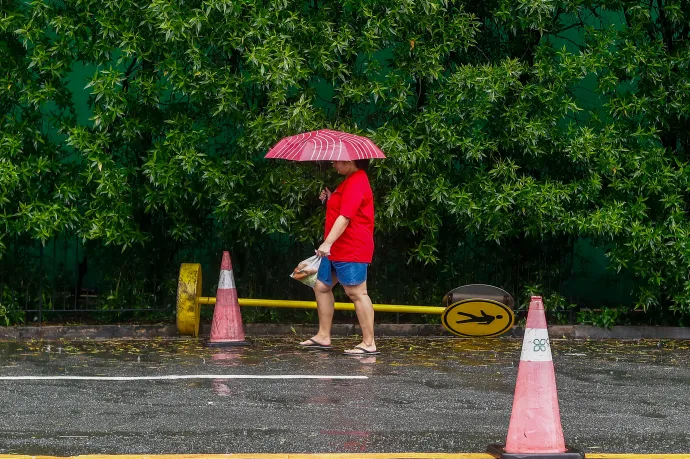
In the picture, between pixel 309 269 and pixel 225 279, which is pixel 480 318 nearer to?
pixel 309 269

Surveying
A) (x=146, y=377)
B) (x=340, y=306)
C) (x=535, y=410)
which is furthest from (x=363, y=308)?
(x=535, y=410)

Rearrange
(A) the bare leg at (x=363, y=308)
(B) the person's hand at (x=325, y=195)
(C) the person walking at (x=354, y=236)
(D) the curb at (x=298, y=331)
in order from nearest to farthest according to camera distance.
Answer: (C) the person walking at (x=354, y=236) → (A) the bare leg at (x=363, y=308) → (B) the person's hand at (x=325, y=195) → (D) the curb at (x=298, y=331)

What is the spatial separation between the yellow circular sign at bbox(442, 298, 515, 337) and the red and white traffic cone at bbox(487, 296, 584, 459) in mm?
4478

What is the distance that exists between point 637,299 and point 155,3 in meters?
6.01

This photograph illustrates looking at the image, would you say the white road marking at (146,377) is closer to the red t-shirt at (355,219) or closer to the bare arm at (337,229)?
the bare arm at (337,229)

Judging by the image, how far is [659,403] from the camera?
8.21 m

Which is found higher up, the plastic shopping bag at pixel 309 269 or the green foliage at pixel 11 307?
the plastic shopping bag at pixel 309 269

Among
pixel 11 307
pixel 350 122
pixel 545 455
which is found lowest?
pixel 545 455

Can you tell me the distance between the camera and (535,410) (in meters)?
6.36

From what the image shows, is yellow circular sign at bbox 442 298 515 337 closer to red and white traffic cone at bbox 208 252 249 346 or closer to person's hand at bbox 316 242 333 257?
person's hand at bbox 316 242 333 257

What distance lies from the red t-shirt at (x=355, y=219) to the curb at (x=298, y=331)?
1.91 metres

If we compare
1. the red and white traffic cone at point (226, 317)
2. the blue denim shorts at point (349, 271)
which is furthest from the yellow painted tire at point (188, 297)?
the blue denim shorts at point (349, 271)

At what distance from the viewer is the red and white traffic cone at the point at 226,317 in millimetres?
11117

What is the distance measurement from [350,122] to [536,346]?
5747mm
